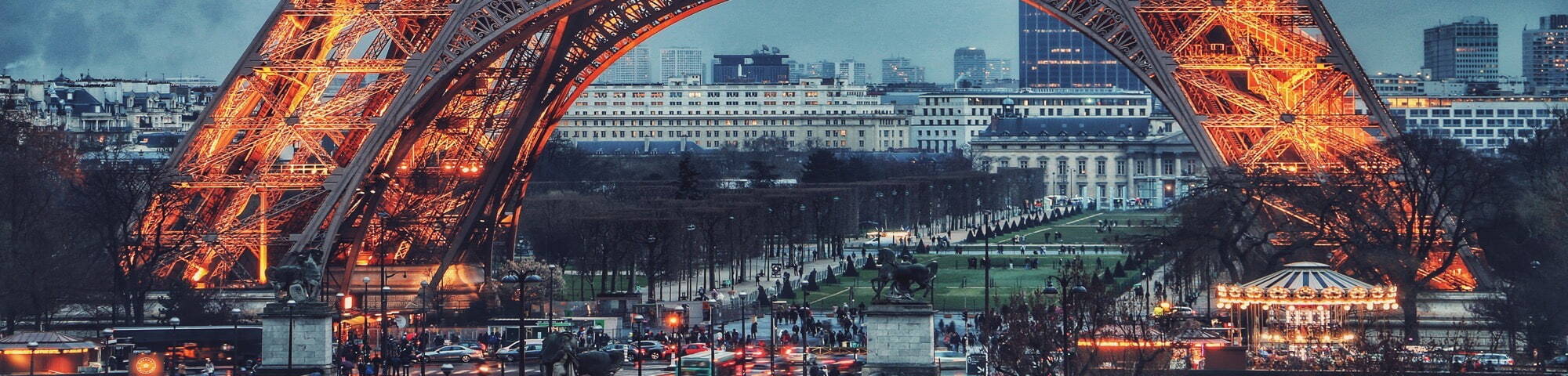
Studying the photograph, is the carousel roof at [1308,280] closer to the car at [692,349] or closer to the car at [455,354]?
the car at [692,349]

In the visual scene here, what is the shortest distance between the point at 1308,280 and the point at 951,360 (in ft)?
31.7

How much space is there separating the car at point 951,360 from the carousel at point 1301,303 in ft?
22.4

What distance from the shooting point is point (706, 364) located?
6206 cm

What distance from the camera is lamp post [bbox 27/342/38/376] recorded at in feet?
185

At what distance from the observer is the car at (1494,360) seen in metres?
59.3

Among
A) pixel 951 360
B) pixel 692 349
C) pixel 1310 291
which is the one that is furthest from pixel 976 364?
pixel 692 349

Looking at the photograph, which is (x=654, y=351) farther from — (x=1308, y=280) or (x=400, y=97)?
(x=1308, y=280)

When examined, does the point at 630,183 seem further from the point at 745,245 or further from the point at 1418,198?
the point at 1418,198

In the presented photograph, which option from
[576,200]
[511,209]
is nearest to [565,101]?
[511,209]

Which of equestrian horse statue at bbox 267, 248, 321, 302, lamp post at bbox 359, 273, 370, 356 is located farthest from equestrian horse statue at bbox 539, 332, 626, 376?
lamp post at bbox 359, 273, 370, 356

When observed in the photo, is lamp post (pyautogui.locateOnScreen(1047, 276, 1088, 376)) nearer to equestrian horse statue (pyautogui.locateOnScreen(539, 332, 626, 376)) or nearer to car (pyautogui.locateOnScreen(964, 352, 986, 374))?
car (pyautogui.locateOnScreen(964, 352, 986, 374))

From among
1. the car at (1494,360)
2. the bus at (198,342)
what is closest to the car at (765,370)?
the bus at (198,342)

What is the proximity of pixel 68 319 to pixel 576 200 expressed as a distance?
200 feet

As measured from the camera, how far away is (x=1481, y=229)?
77500mm
